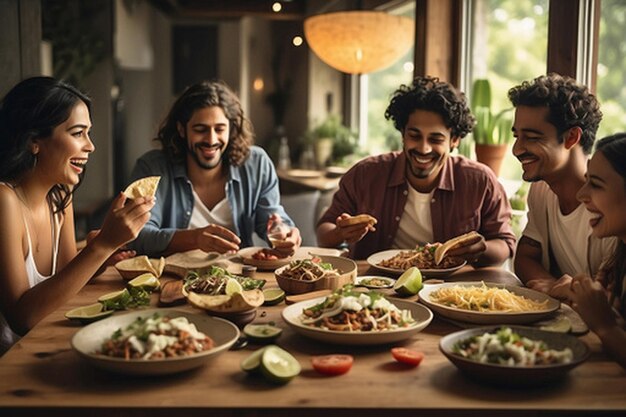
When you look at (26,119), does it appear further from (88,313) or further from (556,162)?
(556,162)

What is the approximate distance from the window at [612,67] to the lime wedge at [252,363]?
7.37ft

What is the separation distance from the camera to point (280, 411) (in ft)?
4.66

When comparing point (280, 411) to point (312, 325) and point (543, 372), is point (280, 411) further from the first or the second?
point (543, 372)

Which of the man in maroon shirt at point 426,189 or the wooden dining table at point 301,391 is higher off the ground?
the man in maroon shirt at point 426,189

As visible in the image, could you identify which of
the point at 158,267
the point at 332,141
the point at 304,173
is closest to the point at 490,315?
the point at 158,267

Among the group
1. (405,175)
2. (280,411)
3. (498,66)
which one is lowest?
(280,411)

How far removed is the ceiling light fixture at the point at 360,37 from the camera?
4621 millimetres

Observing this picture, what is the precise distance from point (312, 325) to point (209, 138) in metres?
1.70

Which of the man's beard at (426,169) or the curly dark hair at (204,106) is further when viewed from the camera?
the curly dark hair at (204,106)

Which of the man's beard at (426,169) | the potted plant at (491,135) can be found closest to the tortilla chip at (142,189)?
the man's beard at (426,169)

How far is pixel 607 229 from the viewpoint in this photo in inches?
77.0

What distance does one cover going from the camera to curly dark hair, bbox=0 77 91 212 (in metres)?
2.34

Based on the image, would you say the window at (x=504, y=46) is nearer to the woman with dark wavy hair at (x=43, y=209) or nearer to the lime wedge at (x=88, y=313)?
the woman with dark wavy hair at (x=43, y=209)

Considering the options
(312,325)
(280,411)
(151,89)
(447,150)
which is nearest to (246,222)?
(447,150)
